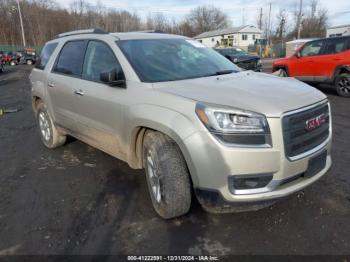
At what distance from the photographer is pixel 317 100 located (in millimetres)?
3080

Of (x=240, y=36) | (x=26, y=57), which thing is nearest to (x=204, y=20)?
(x=240, y=36)

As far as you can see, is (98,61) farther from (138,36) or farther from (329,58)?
(329,58)

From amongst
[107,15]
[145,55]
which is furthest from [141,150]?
[107,15]

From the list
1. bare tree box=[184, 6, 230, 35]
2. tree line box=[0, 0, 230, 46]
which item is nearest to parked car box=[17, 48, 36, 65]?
tree line box=[0, 0, 230, 46]

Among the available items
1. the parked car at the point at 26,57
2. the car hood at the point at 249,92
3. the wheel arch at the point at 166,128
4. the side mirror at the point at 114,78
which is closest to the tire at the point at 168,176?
the wheel arch at the point at 166,128

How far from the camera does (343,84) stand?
9.73 m

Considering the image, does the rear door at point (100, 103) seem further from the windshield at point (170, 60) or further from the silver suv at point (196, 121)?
the windshield at point (170, 60)

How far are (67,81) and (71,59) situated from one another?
0.35 metres

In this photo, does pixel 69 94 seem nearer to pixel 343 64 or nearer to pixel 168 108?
pixel 168 108

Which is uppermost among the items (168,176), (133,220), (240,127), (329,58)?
(329,58)

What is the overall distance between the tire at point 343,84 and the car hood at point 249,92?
7.11m

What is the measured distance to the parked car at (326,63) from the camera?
377 inches

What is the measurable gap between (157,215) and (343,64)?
8417 mm

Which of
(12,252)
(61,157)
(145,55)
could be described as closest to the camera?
(12,252)
